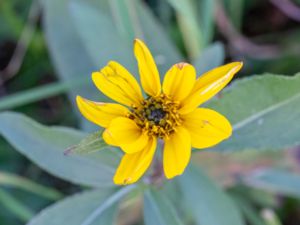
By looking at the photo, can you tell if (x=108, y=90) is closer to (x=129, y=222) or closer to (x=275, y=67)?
(x=129, y=222)

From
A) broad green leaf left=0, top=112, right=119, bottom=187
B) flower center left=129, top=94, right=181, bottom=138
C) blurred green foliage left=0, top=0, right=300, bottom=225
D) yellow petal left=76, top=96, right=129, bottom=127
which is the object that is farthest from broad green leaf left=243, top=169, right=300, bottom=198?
yellow petal left=76, top=96, right=129, bottom=127

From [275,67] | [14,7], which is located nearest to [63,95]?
[14,7]

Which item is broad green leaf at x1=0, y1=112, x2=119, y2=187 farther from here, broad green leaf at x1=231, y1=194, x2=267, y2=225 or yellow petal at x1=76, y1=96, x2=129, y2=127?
broad green leaf at x1=231, y1=194, x2=267, y2=225

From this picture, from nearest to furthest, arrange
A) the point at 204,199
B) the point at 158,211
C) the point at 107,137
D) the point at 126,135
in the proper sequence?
1. the point at 107,137
2. the point at 126,135
3. the point at 158,211
4. the point at 204,199

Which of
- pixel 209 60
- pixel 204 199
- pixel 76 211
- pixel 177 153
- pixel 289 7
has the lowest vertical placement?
pixel 204 199

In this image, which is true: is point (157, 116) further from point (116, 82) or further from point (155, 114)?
point (116, 82)

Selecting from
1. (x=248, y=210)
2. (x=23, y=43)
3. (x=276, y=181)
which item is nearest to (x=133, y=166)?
(x=276, y=181)
